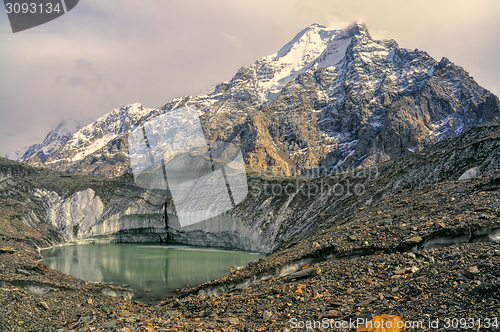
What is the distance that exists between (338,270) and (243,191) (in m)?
51.3

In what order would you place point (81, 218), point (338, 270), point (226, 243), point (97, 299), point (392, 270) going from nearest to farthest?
1. point (392, 270)
2. point (338, 270)
3. point (97, 299)
4. point (226, 243)
5. point (81, 218)

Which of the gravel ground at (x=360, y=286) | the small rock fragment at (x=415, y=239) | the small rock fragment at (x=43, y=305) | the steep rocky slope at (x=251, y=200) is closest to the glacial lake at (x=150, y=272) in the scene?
the gravel ground at (x=360, y=286)

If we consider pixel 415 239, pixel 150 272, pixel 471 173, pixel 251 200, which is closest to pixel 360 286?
pixel 415 239

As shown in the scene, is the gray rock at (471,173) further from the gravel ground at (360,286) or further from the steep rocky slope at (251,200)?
the gravel ground at (360,286)

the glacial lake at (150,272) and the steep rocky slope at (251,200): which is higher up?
the steep rocky slope at (251,200)

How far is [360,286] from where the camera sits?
11695 millimetres

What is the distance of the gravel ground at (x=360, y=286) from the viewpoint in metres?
9.12

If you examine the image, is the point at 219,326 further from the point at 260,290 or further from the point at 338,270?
the point at 338,270

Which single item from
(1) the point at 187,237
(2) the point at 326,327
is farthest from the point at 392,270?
(1) the point at 187,237

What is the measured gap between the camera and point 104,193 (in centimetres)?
8806

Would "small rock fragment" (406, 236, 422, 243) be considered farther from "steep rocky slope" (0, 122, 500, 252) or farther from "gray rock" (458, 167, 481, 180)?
"gray rock" (458, 167, 481, 180)

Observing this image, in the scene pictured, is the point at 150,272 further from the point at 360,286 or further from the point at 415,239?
the point at 360,286

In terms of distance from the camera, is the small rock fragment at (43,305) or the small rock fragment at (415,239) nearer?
the small rock fragment at (415,239)

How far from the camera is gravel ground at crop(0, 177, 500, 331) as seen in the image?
9.12m
